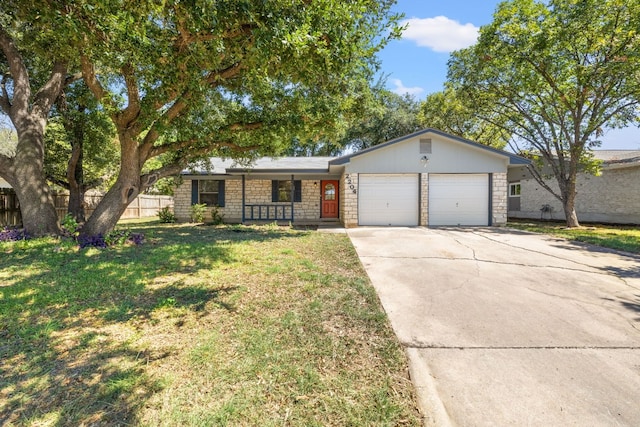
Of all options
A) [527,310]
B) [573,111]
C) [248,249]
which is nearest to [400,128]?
[573,111]

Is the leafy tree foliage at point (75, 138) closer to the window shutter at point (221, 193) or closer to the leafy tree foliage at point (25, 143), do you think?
the leafy tree foliage at point (25, 143)

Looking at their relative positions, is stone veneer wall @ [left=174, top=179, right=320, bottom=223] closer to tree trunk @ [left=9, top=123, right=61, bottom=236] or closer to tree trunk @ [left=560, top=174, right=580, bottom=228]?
tree trunk @ [left=9, top=123, right=61, bottom=236]

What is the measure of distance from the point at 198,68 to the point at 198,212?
31.5 feet

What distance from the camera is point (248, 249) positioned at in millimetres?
6902

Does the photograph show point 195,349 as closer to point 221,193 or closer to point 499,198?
point 221,193

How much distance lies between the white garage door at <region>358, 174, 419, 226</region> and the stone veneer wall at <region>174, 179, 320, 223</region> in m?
3.49

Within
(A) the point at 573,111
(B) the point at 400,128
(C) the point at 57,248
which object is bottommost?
(C) the point at 57,248

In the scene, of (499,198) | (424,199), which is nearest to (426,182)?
(424,199)

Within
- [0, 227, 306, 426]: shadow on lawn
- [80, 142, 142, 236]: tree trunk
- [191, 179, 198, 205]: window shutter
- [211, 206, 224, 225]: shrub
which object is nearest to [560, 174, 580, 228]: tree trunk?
[0, 227, 306, 426]: shadow on lawn

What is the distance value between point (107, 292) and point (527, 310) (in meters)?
5.52

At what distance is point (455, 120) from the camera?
59.4 ft

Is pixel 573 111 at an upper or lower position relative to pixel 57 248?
upper

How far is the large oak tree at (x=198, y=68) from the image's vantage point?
4008mm

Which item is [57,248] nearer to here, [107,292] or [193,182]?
[107,292]
